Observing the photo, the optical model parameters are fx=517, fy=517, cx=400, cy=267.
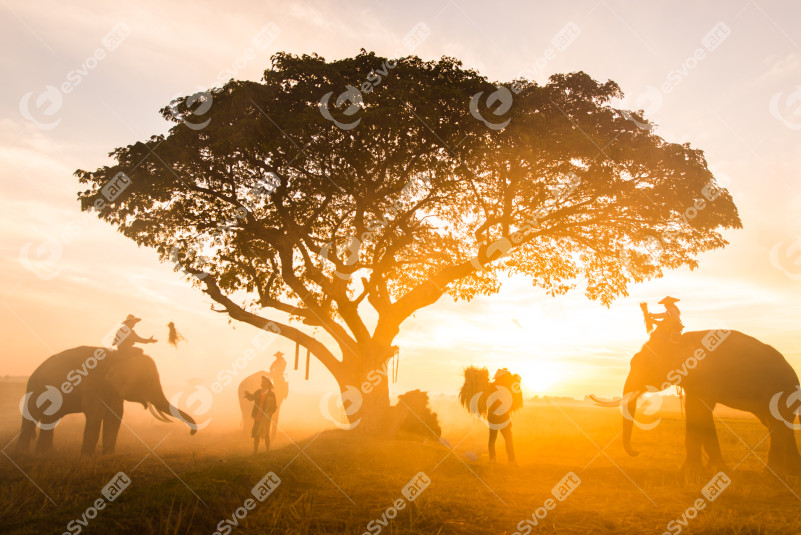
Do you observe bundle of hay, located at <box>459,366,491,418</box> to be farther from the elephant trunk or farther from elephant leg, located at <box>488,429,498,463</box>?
the elephant trunk

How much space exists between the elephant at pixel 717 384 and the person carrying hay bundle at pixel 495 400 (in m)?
2.41

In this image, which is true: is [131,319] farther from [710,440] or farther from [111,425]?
[710,440]

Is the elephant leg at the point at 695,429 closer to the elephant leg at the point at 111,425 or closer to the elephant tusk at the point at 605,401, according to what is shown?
the elephant tusk at the point at 605,401

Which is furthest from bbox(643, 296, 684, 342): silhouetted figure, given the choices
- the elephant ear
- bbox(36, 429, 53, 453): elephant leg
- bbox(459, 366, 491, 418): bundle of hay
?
bbox(36, 429, 53, 453): elephant leg

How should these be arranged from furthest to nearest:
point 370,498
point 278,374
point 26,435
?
point 278,374 < point 26,435 < point 370,498

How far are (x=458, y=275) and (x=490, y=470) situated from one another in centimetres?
932

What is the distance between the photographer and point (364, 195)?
1892 centimetres

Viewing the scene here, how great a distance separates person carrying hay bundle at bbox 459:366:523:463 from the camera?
43.8ft

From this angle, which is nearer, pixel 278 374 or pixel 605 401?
pixel 605 401

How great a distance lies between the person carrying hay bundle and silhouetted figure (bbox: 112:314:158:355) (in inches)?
379

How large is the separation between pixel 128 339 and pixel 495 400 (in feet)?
35.2

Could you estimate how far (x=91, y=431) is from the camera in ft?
44.8

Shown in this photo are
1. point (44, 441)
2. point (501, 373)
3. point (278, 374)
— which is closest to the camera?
point (501, 373)

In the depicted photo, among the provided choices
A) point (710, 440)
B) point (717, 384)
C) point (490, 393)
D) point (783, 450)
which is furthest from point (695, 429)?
point (490, 393)
